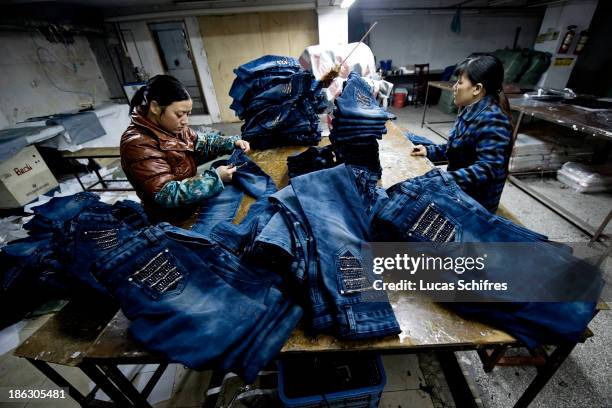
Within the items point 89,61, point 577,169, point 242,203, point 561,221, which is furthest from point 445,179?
point 89,61

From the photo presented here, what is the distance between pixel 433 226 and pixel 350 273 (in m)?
0.39

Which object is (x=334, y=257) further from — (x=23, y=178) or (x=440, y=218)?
(x=23, y=178)

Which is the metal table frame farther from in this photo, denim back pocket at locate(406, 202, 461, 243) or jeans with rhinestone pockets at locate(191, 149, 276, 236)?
jeans with rhinestone pockets at locate(191, 149, 276, 236)

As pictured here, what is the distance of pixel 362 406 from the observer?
1.39 m

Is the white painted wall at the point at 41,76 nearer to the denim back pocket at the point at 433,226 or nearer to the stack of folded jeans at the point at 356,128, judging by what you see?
the stack of folded jeans at the point at 356,128

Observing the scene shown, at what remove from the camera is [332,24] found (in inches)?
262

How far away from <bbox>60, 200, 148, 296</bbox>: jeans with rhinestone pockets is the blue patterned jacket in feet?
6.86

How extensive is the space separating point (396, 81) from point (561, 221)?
Result: 902cm

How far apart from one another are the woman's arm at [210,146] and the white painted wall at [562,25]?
10312mm

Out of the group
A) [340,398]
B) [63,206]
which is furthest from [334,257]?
[63,206]

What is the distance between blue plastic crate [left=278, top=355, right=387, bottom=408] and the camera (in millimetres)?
1271

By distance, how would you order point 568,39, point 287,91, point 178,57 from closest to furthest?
point 287,91, point 568,39, point 178,57

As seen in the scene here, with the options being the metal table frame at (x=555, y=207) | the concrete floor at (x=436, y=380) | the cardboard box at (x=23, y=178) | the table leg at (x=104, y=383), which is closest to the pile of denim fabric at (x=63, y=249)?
the table leg at (x=104, y=383)

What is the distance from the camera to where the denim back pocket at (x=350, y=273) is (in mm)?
948
